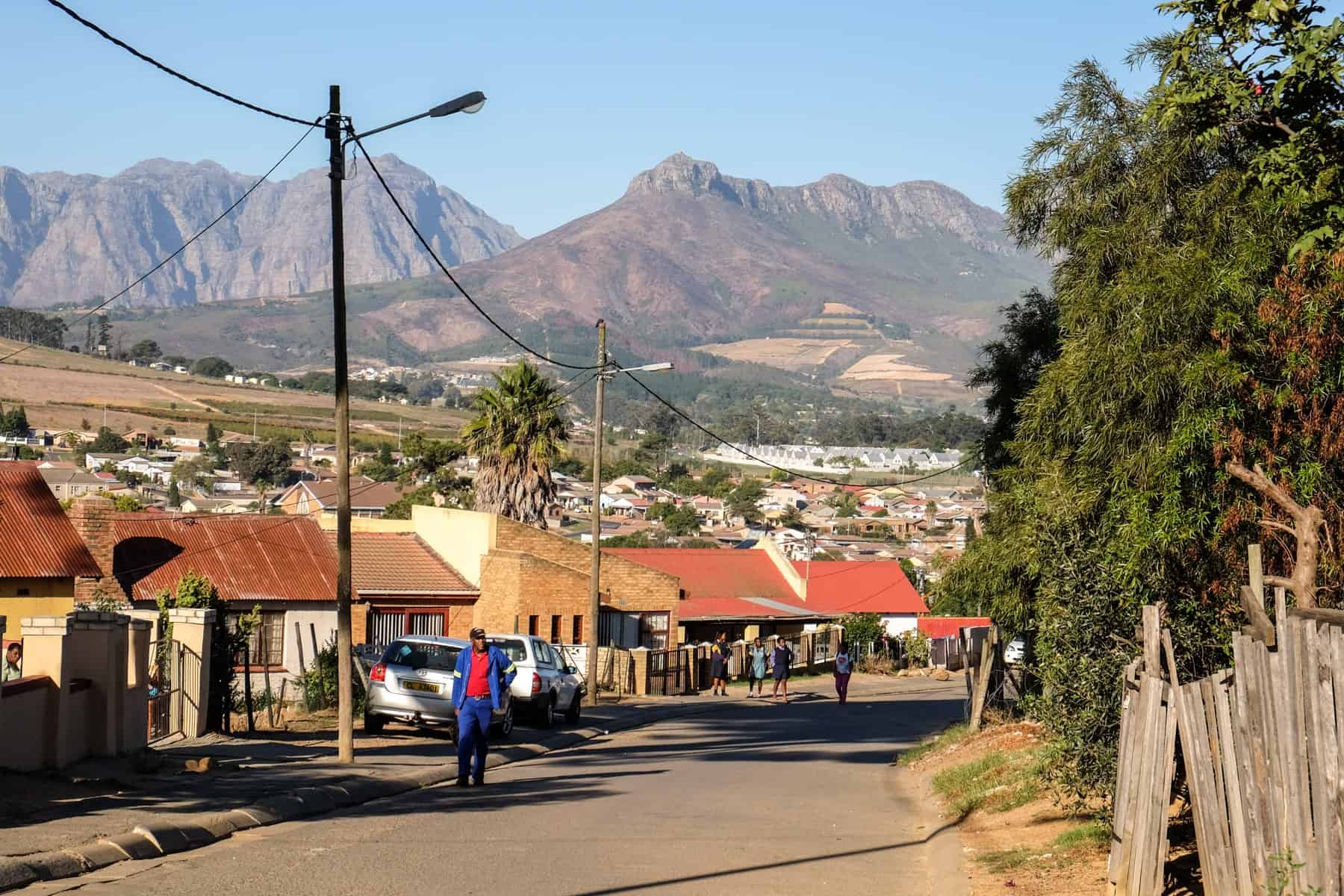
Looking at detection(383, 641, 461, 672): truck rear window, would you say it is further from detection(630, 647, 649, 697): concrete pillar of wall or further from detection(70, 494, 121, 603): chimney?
detection(630, 647, 649, 697): concrete pillar of wall

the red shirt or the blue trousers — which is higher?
the red shirt

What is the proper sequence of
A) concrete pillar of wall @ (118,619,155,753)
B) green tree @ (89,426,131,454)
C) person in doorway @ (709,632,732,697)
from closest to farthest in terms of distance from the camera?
concrete pillar of wall @ (118,619,155,753)
person in doorway @ (709,632,732,697)
green tree @ (89,426,131,454)

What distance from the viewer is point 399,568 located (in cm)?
4178

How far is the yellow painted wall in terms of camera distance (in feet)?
94.0

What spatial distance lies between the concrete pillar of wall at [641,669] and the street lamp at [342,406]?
23286mm

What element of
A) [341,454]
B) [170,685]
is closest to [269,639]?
[170,685]

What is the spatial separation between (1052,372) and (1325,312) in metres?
5.88

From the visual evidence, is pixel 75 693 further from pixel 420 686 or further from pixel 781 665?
pixel 781 665

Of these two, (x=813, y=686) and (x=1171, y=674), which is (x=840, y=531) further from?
(x=1171, y=674)

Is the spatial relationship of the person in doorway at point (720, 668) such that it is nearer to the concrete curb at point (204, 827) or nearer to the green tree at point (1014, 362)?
the green tree at point (1014, 362)

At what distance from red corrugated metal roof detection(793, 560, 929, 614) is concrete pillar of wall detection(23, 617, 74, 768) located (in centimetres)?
5624

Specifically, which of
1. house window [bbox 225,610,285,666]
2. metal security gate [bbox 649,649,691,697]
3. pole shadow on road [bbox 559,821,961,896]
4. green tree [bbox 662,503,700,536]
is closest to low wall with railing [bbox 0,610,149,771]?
pole shadow on road [bbox 559,821,961,896]

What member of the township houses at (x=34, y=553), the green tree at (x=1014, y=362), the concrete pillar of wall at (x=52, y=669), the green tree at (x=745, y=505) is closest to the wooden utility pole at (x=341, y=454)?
the concrete pillar of wall at (x=52, y=669)

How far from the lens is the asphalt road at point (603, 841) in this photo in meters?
11.0
